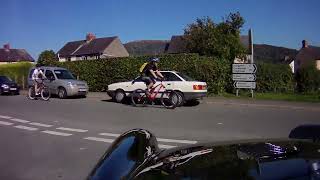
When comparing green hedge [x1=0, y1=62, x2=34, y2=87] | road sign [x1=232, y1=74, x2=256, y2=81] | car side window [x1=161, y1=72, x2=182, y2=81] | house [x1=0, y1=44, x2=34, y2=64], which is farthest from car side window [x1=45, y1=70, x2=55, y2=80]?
house [x1=0, y1=44, x2=34, y2=64]

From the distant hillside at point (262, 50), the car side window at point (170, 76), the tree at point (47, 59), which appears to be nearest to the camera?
the car side window at point (170, 76)

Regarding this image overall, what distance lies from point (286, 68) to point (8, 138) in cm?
2518

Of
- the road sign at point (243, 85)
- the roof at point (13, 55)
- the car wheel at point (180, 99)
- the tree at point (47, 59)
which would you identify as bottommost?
the car wheel at point (180, 99)

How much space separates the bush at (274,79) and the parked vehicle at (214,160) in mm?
27877

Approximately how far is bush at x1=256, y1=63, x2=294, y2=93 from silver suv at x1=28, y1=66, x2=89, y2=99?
11214 millimetres

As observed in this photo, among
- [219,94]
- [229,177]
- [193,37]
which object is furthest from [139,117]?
[193,37]

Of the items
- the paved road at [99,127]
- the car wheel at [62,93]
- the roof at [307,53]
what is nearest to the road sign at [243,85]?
the paved road at [99,127]

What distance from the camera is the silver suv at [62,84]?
26.0 metres

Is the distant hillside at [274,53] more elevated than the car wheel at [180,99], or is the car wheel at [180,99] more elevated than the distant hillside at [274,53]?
the distant hillside at [274,53]

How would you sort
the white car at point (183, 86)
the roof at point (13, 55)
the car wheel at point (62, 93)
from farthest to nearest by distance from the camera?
1. the roof at point (13, 55)
2. the car wheel at point (62, 93)
3. the white car at point (183, 86)

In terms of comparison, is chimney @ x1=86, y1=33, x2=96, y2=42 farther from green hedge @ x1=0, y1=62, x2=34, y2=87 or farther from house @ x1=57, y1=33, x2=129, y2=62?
green hedge @ x1=0, y1=62, x2=34, y2=87

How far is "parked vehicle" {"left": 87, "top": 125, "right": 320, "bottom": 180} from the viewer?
6.52 ft

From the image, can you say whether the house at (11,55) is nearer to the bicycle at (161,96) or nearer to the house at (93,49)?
the house at (93,49)

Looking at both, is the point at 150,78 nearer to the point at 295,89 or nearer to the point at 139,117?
the point at 139,117
